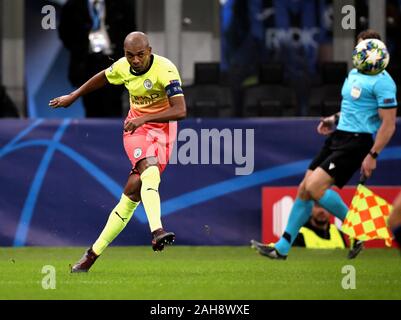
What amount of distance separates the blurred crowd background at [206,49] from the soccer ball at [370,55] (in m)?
5.02

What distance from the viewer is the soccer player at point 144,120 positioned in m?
9.49

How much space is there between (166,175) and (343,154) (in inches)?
112

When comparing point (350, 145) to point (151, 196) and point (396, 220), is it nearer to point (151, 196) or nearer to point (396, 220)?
point (151, 196)

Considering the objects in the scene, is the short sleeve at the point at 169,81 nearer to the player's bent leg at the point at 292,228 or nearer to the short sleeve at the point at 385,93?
the player's bent leg at the point at 292,228

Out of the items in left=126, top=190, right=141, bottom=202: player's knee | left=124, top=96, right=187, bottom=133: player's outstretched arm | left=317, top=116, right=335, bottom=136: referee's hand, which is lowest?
left=126, top=190, right=141, bottom=202: player's knee

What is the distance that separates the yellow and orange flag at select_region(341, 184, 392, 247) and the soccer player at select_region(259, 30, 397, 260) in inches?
8.4

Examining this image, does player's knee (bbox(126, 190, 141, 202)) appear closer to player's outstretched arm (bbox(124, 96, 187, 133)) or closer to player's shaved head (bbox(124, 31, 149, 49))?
player's outstretched arm (bbox(124, 96, 187, 133))

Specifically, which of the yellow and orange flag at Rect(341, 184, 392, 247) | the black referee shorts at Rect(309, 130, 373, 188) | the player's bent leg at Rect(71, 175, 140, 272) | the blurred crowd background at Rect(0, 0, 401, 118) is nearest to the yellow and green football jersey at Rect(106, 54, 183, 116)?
the player's bent leg at Rect(71, 175, 140, 272)

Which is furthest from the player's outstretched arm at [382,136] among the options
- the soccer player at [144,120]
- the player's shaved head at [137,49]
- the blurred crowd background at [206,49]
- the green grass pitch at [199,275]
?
the blurred crowd background at [206,49]

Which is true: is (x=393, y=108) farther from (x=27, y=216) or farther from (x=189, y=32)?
(x=189, y=32)

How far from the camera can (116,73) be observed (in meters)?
9.88

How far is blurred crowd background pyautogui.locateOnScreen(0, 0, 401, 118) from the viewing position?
16.6 metres

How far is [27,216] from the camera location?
12.8 m

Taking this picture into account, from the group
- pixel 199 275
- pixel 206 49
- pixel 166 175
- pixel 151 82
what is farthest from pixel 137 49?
pixel 206 49
